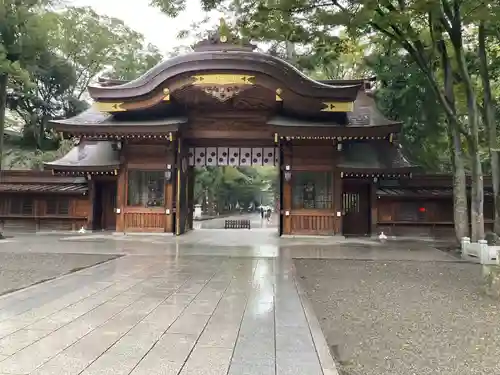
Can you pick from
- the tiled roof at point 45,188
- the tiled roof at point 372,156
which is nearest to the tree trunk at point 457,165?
the tiled roof at point 372,156

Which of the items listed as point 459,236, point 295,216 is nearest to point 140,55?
point 295,216

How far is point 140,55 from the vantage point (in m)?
32.2

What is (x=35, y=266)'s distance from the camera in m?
8.86

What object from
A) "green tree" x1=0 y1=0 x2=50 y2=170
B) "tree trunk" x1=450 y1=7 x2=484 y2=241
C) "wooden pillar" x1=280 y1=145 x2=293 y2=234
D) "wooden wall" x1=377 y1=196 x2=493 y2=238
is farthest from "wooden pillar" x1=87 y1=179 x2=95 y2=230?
"tree trunk" x1=450 y1=7 x2=484 y2=241

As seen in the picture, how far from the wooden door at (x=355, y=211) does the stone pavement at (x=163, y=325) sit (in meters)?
9.44

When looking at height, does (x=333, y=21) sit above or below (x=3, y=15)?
below

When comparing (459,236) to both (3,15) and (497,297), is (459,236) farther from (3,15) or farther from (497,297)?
(3,15)

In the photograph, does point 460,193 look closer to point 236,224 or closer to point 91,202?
point 236,224

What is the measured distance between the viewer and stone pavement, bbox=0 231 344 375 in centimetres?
360

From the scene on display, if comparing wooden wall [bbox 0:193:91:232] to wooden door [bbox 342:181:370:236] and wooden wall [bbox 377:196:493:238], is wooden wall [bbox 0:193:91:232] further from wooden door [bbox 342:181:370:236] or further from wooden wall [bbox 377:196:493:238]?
wooden wall [bbox 377:196:493:238]

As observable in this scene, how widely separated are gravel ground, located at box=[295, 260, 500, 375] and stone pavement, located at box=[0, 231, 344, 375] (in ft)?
1.26

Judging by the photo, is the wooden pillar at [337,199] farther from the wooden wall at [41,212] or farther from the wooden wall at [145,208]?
the wooden wall at [41,212]

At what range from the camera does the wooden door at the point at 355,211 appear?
17.7 m

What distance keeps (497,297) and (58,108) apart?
28.6 metres
